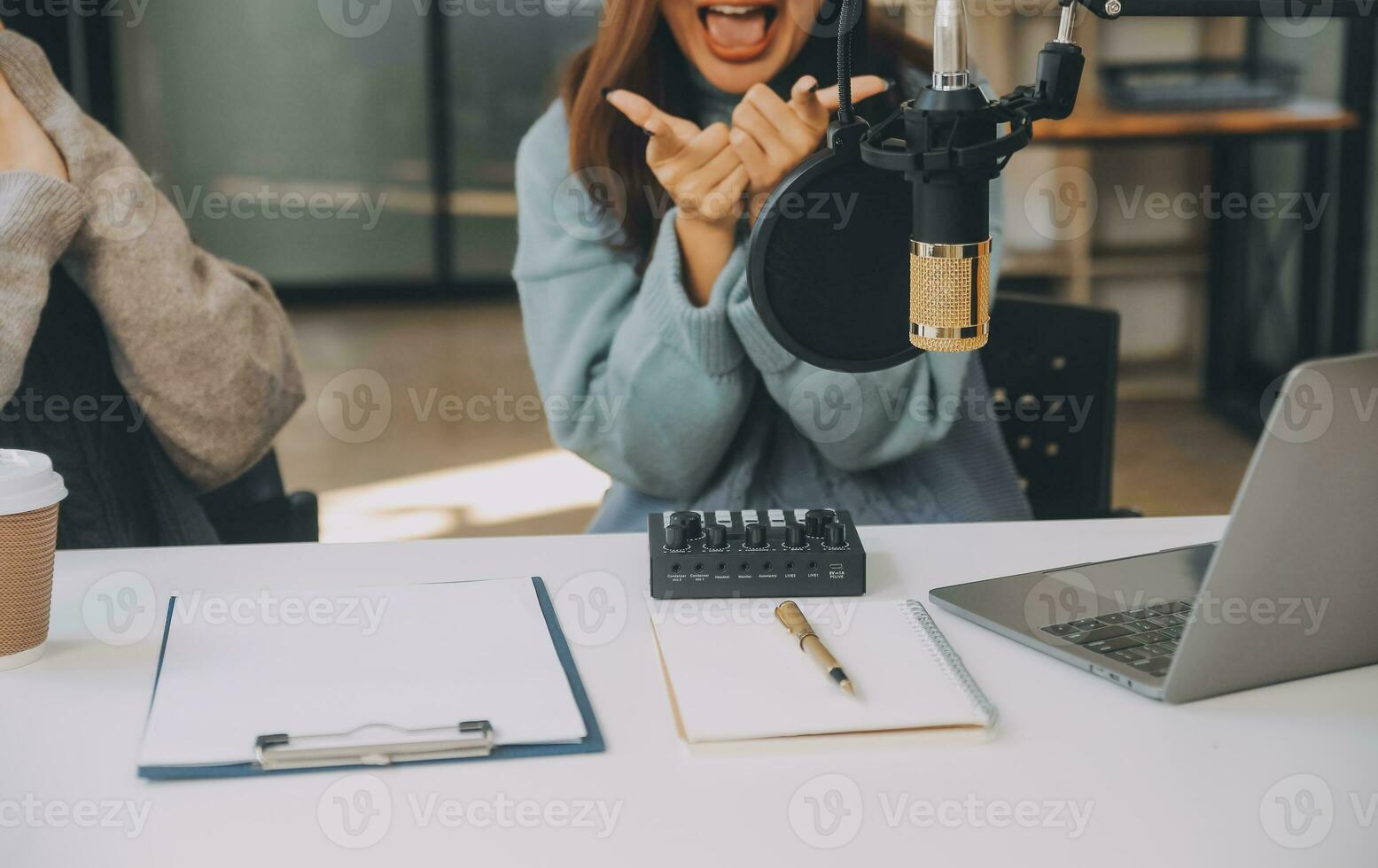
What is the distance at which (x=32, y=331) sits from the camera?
1.23 meters

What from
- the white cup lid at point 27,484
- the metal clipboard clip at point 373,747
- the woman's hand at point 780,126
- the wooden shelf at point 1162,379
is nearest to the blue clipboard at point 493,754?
the metal clipboard clip at point 373,747

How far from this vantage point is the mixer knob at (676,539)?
3.26ft

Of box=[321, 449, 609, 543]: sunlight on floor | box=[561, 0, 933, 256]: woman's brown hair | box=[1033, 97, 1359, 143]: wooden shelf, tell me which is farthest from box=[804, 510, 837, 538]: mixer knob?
box=[1033, 97, 1359, 143]: wooden shelf

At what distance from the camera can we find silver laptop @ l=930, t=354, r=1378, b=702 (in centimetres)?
74

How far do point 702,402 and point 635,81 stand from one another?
13.2 inches

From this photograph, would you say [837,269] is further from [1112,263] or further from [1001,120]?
[1112,263]

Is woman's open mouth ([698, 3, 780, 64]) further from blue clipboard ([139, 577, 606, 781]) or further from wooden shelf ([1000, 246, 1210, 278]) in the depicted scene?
wooden shelf ([1000, 246, 1210, 278])

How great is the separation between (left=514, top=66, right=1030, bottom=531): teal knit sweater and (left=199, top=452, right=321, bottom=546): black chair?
0.28 metres

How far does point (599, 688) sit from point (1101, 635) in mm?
324

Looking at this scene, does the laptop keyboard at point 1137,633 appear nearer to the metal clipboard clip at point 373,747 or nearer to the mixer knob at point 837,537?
the mixer knob at point 837,537

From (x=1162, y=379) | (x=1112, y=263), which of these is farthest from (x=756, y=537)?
(x=1162, y=379)

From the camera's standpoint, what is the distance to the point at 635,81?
140 centimetres

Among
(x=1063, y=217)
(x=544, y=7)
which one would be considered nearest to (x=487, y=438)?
(x=1063, y=217)

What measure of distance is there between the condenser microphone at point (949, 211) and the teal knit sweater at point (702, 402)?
49cm
